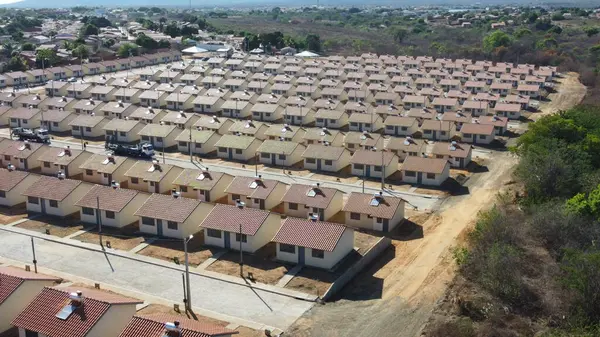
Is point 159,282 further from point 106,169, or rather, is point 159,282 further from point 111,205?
point 106,169

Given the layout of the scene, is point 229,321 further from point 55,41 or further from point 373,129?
point 55,41

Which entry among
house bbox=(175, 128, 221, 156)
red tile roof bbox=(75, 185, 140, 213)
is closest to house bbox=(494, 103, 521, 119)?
house bbox=(175, 128, 221, 156)

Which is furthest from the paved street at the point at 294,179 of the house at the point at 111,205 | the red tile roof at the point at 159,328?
the red tile roof at the point at 159,328

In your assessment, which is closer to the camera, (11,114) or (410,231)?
(410,231)

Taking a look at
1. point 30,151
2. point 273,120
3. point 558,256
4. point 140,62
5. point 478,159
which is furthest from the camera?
point 140,62

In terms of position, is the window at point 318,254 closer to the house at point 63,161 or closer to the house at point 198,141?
the house at point 63,161

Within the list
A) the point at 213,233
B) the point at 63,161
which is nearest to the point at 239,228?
the point at 213,233

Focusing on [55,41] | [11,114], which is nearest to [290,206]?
[11,114]
